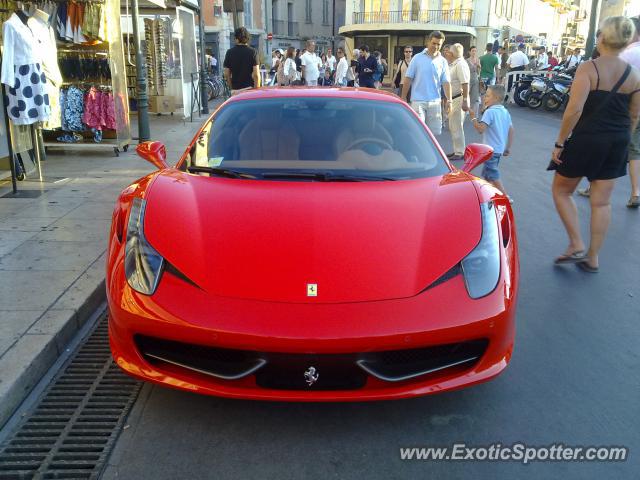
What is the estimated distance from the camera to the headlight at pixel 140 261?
254 cm

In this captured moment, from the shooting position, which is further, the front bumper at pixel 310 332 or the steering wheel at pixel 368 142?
the steering wheel at pixel 368 142

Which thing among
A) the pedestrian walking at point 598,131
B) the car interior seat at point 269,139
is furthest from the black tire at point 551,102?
the car interior seat at point 269,139

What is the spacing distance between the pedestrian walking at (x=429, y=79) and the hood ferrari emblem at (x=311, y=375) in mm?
7087

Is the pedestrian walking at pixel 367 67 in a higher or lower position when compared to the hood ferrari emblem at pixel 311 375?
higher

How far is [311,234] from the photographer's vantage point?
272cm

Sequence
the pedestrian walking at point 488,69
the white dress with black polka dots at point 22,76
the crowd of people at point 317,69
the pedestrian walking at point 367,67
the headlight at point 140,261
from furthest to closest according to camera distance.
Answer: the pedestrian walking at point 488,69, the pedestrian walking at point 367,67, the crowd of people at point 317,69, the white dress with black polka dots at point 22,76, the headlight at point 140,261

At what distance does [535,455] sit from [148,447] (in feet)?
5.32

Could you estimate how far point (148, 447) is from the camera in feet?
7.99

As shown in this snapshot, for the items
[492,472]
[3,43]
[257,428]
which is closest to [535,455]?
[492,472]

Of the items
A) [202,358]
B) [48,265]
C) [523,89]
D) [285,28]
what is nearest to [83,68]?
[48,265]

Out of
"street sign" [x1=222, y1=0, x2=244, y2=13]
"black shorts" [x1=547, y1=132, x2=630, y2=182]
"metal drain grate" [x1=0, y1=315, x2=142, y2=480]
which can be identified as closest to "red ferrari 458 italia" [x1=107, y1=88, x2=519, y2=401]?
"metal drain grate" [x1=0, y1=315, x2=142, y2=480]

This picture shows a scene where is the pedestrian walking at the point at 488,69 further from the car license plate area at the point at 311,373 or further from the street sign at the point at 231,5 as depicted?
the car license plate area at the point at 311,373

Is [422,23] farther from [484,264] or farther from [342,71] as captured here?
[484,264]

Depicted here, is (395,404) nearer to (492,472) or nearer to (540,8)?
(492,472)
